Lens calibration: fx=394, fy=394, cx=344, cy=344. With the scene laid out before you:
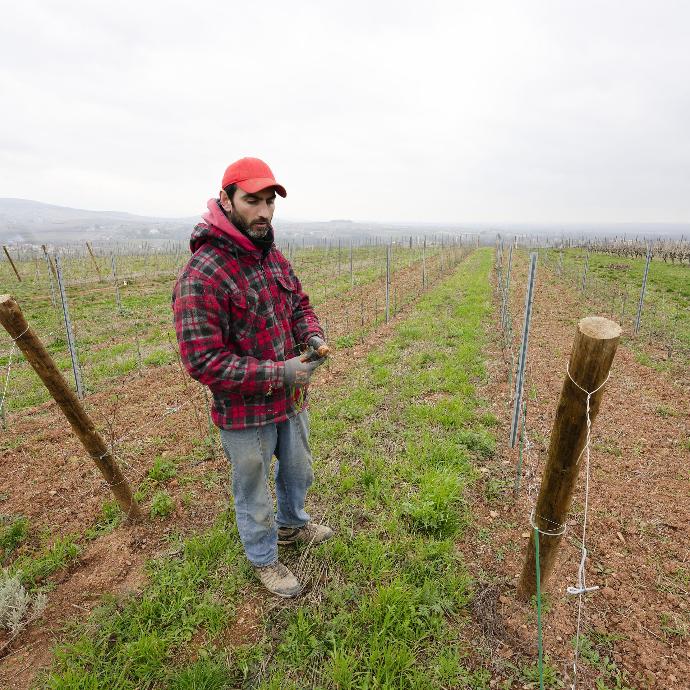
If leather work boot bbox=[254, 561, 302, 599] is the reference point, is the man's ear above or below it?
above

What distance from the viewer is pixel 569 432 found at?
2.05 metres

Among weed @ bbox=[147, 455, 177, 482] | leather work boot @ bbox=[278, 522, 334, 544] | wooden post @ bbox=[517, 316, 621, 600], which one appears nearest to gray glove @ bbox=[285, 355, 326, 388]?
wooden post @ bbox=[517, 316, 621, 600]

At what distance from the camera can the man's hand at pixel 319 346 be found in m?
2.30

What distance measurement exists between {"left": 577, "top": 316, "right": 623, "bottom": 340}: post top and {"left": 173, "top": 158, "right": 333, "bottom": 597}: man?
1.35 meters

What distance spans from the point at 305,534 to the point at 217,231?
234 cm

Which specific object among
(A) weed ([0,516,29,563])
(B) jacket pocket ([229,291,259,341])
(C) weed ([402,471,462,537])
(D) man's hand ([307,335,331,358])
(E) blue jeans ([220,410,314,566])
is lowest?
(A) weed ([0,516,29,563])

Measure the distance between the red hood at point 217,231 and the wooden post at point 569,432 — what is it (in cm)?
173

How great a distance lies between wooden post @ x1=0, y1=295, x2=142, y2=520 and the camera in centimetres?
247

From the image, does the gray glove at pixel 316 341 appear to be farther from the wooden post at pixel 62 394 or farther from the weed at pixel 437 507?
the weed at pixel 437 507

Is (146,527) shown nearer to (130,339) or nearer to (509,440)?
(509,440)

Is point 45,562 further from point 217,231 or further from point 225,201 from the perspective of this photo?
point 225,201

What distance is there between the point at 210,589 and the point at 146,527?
983 millimetres

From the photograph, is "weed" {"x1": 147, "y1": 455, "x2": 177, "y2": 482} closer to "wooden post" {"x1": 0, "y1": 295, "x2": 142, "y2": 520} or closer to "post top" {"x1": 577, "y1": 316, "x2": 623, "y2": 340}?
"wooden post" {"x1": 0, "y1": 295, "x2": 142, "y2": 520}

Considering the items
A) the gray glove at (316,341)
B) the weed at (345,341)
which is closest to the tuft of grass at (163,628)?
the gray glove at (316,341)
